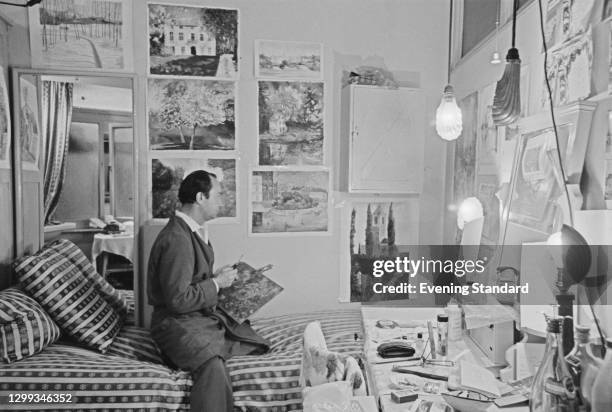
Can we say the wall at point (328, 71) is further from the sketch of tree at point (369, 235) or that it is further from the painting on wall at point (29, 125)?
the painting on wall at point (29, 125)

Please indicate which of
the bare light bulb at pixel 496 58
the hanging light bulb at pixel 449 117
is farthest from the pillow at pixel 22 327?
the bare light bulb at pixel 496 58

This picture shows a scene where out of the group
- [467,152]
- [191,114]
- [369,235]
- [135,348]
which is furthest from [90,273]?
[467,152]

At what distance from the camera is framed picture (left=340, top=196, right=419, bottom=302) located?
3.17 m

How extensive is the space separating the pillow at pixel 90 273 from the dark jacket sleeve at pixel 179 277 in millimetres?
561

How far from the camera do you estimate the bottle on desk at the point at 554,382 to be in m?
1.04

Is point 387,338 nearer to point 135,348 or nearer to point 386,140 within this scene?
point 135,348

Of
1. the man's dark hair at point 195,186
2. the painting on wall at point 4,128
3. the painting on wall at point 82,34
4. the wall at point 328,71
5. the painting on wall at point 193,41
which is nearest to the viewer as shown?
the man's dark hair at point 195,186

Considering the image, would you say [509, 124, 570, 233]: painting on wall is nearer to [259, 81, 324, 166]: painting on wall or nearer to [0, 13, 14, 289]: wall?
[259, 81, 324, 166]: painting on wall

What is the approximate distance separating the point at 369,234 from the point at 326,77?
1018 mm

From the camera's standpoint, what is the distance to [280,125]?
304cm

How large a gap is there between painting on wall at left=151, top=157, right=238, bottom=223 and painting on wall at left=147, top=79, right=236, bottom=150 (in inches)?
3.1

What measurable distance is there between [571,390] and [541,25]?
4.76ft

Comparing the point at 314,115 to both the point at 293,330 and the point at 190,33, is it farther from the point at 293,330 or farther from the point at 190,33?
the point at 293,330

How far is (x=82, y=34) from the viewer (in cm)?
283
